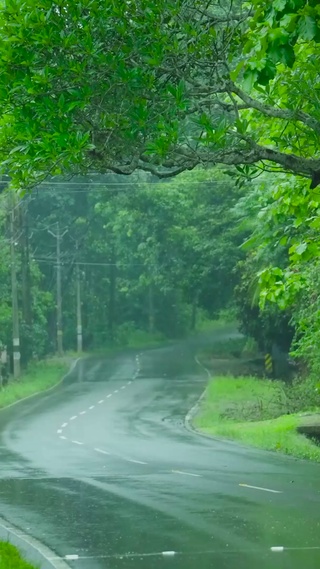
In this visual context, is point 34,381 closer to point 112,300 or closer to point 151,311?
point 112,300

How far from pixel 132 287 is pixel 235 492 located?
6164 centimetres

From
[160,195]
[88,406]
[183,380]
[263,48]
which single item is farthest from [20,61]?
[160,195]

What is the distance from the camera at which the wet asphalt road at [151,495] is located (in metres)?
11.2

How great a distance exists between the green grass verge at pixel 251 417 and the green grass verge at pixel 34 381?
25.5 ft

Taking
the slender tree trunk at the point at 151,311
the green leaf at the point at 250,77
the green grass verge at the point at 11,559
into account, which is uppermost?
the green leaf at the point at 250,77

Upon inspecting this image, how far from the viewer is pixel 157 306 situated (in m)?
A: 83.8

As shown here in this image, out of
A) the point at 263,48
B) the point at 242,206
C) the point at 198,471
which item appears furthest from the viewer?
the point at 242,206

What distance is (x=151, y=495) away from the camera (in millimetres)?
16203

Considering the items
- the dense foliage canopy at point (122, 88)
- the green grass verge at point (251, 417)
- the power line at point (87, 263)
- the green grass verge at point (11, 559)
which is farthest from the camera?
the power line at point (87, 263)

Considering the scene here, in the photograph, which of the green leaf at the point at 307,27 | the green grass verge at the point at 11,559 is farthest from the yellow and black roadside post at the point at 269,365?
the green leaf at the point at 307,27

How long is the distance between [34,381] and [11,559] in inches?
1651

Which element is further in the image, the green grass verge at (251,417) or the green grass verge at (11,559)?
the green grass verge at (251,417)

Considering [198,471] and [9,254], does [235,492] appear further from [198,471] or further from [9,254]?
[9,254]

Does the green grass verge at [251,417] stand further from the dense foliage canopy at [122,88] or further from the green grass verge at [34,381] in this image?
the dense foliage canopy at [122,88]
